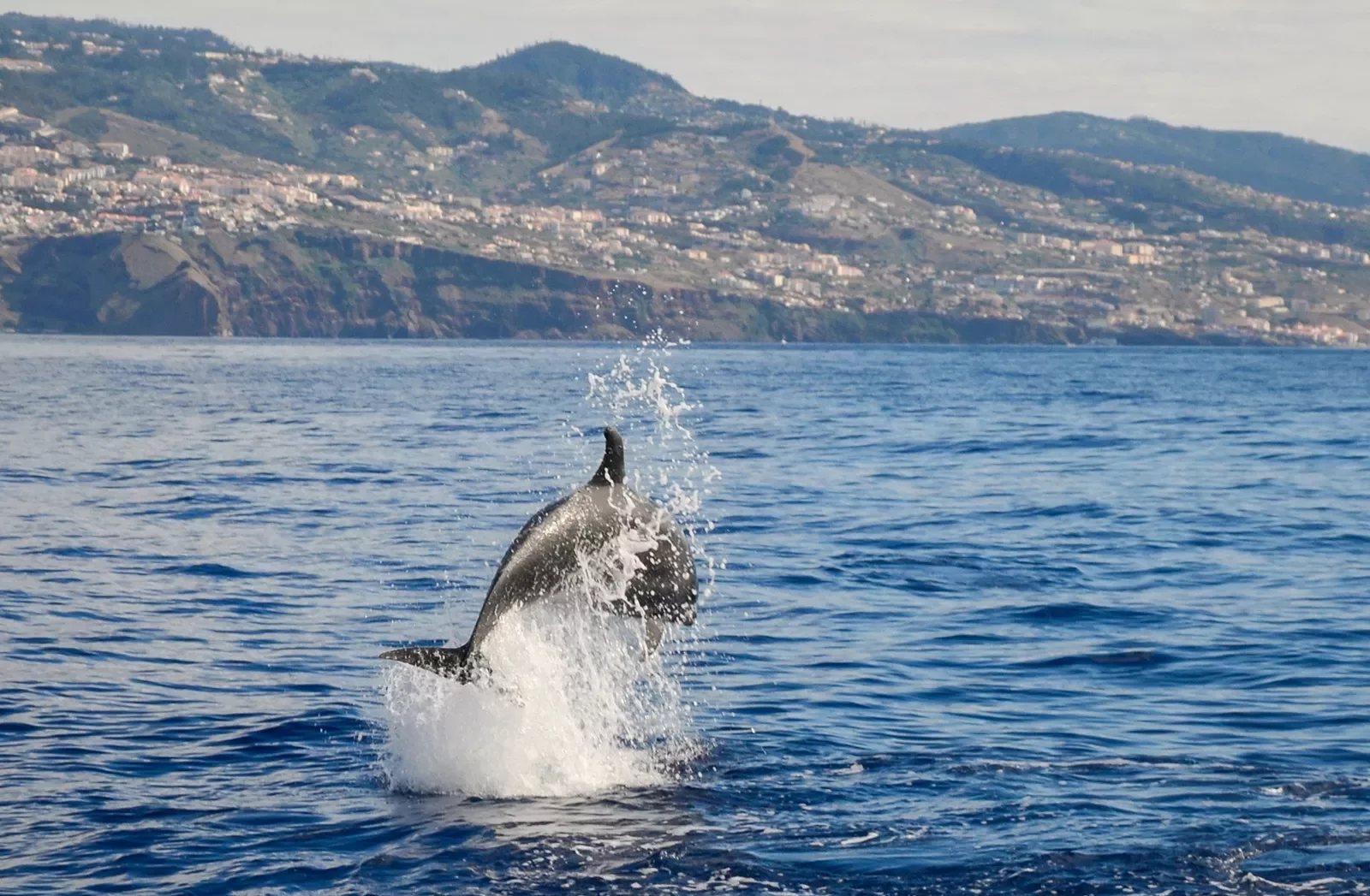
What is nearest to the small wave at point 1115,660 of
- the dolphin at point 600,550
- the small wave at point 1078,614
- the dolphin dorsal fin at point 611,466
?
the small wave at point 1078,614

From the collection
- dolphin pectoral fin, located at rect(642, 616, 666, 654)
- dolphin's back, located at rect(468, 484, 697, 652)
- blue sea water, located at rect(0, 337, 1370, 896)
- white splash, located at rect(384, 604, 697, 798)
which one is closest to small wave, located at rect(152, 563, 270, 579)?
blue sea water, located at rect(0, 337, 1370, 896)

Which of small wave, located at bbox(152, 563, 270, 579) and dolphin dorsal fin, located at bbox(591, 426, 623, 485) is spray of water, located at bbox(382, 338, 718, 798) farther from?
small wave, located at bbox(152, 563, 270, 579)

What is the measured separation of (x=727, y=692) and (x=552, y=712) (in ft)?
9.07

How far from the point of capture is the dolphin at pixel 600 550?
485 inches

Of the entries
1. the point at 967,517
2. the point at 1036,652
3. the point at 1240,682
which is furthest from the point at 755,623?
the point at 967,517

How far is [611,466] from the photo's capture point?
42.9 ft

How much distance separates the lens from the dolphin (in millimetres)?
12320

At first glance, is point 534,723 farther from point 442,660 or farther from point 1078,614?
point 1078,614

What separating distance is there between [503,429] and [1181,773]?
4035cm

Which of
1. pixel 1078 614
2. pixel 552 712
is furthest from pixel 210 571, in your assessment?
pixel 1078 614

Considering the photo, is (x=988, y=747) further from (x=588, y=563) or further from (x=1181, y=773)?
(x=588, y=563)

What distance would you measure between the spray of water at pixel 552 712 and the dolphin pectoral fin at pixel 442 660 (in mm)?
544

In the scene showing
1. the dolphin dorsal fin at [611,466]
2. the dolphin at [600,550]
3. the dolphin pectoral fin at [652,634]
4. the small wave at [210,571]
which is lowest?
the small wave at [210,571]

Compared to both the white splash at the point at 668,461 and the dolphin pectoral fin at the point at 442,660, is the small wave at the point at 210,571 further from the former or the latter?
the dolphin pectoral fin at the point at 442,660
